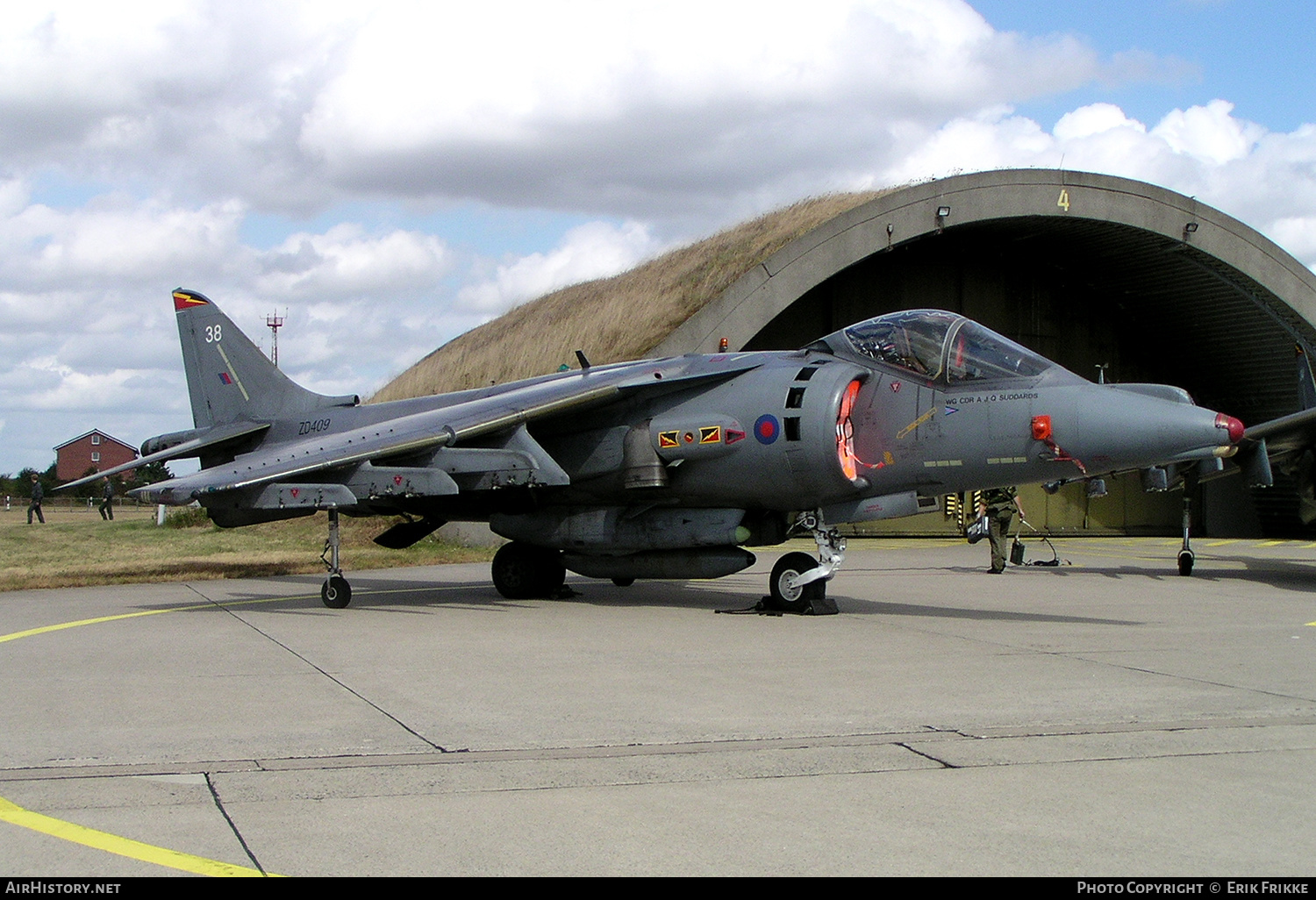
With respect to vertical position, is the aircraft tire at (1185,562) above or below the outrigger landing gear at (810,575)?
below

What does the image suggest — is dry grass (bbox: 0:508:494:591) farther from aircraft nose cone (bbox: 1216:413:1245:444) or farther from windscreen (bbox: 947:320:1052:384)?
aircraft nose cone (bbox: 1216:413:1245:444)

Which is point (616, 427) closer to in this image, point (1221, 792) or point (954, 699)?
point (954, 699)

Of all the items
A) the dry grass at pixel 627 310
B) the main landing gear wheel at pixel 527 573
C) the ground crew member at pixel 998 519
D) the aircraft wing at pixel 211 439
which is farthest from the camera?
the dry grass at pixel 627 310

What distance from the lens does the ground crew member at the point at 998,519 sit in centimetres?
1727

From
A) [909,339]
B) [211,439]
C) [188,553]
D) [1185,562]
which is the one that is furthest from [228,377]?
[1185,562]

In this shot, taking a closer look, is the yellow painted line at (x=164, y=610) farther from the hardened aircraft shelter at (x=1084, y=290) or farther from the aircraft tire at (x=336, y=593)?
the hardened aircraft shelter at (x=1084, y=290)

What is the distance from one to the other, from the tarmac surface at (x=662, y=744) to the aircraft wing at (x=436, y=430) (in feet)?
4.77

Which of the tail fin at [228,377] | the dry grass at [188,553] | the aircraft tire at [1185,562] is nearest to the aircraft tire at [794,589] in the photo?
the tail fin at [228,377]

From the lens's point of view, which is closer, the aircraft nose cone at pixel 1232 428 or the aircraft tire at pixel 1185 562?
the aircraft nose cone at pixel 1232 428

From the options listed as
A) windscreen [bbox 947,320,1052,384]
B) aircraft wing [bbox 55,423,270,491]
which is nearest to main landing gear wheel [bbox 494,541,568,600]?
aircraft wing [bbox 55,423,270,491]

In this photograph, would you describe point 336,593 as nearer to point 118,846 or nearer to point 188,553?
point 118,846

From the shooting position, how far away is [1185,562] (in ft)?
55.9

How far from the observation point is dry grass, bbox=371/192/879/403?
24767mm

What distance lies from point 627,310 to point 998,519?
11265 millimetres
